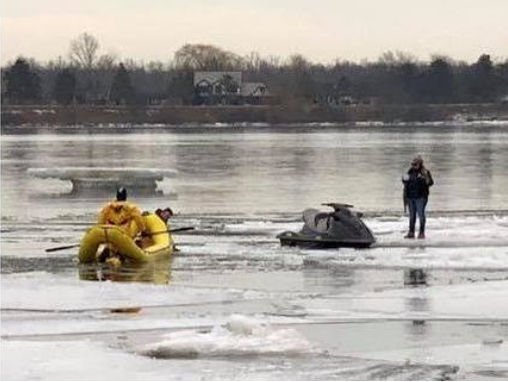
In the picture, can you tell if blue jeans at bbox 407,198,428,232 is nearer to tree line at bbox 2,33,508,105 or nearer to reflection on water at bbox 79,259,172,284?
reflection on water at bbox 79,259,172,284

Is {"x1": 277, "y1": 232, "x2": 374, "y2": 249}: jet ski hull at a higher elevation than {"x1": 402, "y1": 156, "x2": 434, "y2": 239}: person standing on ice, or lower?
lower

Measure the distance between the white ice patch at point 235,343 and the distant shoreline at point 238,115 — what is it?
150 m

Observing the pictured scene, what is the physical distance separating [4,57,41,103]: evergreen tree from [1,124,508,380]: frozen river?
434 ft

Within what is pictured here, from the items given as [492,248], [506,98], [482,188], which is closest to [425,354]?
[492,248]

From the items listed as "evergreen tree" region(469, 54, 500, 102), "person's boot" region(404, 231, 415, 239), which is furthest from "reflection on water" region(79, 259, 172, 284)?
"evergreen tree" region(469, 54, 500, 102)

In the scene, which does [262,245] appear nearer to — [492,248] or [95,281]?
[492,248]

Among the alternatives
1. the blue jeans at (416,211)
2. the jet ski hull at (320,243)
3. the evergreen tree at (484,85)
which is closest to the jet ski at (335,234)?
the jet ski hull at (320,243)

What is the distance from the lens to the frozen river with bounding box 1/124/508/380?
1191 cm

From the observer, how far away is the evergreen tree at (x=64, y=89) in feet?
570

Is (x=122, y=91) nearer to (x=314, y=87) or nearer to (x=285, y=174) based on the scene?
(x=314, y=87)

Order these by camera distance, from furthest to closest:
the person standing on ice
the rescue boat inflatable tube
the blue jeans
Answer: the person standing on ice < the blue jeans < the rescue boat inflatable tube

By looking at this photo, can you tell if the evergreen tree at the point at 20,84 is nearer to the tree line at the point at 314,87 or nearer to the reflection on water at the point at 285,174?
the tree line at the point at 314,87

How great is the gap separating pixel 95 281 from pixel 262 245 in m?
6.11

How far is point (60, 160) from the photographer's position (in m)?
68.0
